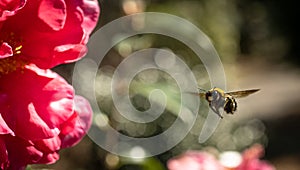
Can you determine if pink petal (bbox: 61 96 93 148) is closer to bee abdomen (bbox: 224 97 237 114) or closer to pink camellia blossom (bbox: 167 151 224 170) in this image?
bee abdomen (bbox: 224 97 237 114)

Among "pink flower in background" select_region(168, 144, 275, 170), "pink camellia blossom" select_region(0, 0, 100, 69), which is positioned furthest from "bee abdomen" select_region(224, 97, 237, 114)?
"pink flower in background" select_region(168, 144, 275, 170)

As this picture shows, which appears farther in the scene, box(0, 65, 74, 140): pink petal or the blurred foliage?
the blurred foliage

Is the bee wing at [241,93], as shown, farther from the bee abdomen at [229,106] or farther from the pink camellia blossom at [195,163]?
the pink camellia blossom at [195,163]

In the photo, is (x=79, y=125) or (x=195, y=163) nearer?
(x=79, y=125)

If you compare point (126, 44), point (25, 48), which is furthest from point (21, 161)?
point (126, 44)

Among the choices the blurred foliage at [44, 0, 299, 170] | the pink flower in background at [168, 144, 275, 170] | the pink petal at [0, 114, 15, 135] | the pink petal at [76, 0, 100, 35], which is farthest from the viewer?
the blurred foliage at [44, 0, 299, 170]

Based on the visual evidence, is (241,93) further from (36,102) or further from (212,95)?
(36,102)

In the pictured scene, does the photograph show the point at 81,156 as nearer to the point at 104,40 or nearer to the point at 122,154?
the point at 104,40

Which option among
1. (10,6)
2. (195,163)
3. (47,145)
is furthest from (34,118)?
(195,163)
